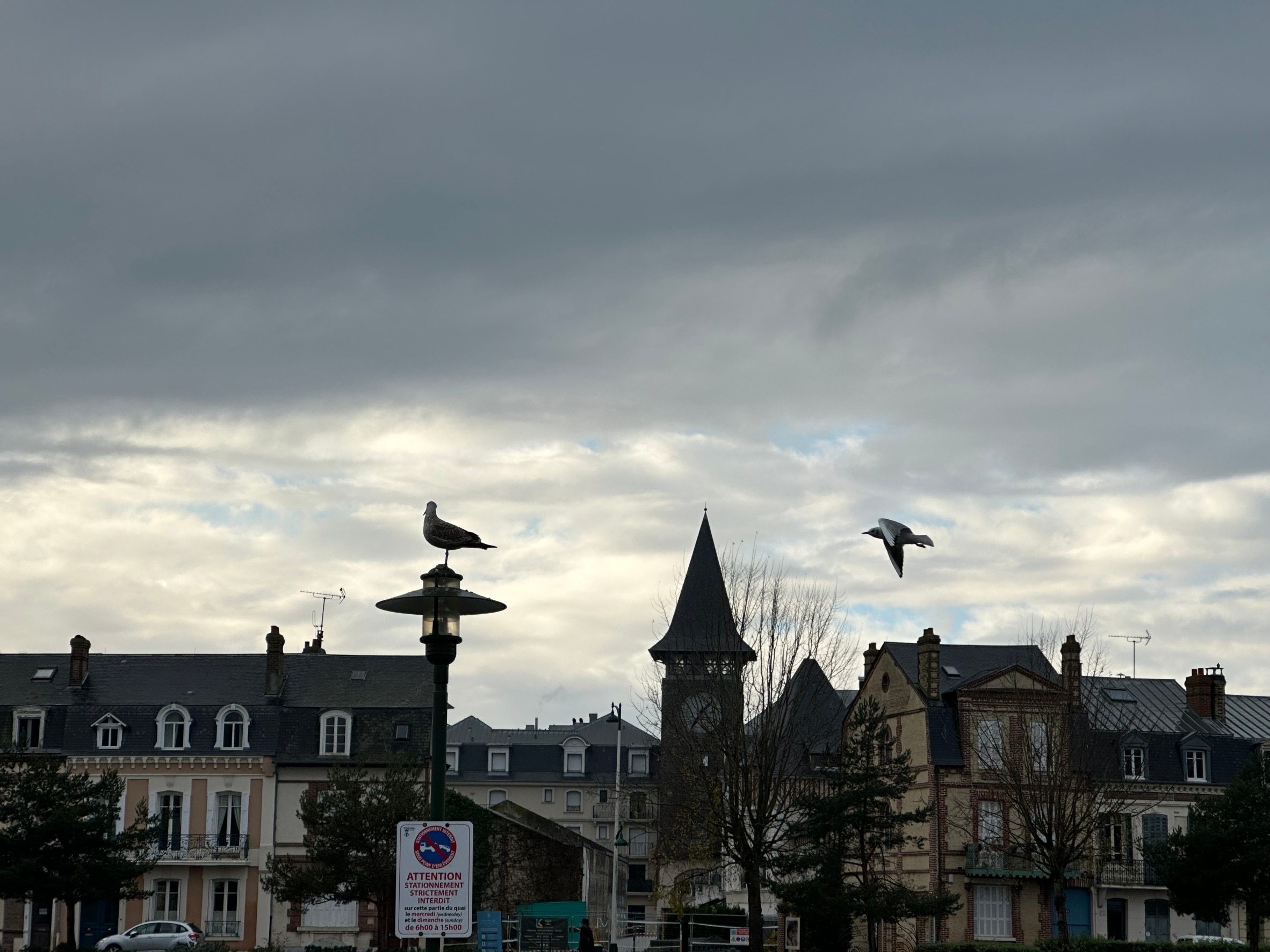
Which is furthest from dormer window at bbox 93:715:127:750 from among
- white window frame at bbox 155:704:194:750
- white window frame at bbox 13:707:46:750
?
white window frame at bbox 13:707:46:750

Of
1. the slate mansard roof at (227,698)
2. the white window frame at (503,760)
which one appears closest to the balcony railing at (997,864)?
the slate mansard roof at (227,698)

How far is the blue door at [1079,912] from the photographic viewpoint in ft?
171

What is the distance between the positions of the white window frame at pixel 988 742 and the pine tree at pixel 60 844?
94.2ft

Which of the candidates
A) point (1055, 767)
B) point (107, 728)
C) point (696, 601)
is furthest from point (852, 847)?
point (696, 601)

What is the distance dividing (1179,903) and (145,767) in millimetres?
35278

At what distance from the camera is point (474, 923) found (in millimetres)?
45969

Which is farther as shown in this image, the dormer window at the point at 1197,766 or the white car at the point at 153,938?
the dormer window at the point at 1197,766

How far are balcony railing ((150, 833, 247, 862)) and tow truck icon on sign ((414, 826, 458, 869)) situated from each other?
138ft

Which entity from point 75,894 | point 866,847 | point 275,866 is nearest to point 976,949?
point 866,847

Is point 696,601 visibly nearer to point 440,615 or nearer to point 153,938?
point 153,938

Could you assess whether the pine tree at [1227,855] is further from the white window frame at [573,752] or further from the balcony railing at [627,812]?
the white window frame at [573,752]

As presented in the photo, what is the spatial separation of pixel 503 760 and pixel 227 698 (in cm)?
3828

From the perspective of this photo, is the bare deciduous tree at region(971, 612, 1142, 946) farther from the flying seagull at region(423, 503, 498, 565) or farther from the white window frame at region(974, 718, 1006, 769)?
the flying seagull at region(423, 503, 498, 565)

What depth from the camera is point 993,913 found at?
51.0m
